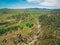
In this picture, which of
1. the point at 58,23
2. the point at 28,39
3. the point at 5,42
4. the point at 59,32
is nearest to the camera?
the point at 5,42

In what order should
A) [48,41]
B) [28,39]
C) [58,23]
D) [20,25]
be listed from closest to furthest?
1. [48,41]
2. [28,39]
3. [58,23]
4. [20,25]

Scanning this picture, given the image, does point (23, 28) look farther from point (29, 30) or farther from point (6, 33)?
point (6, 33)

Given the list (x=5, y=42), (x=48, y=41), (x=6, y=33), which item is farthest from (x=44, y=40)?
(x=6, y=33)

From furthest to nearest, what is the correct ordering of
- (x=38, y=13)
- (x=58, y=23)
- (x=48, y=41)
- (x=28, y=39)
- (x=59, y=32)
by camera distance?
(x=38, y=13)
(x=58, y=23)
(x=28, y=39)
(x=59, y=32)
(x=48, y=41)

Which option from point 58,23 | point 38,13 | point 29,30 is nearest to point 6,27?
point 29,30

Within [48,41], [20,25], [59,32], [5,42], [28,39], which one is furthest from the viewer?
[20,25]

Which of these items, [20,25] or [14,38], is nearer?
[14,38]

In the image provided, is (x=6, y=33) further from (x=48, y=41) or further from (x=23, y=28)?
(x=48, y=41)

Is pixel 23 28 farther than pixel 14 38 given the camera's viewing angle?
Yes

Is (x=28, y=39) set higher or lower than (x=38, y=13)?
lower
